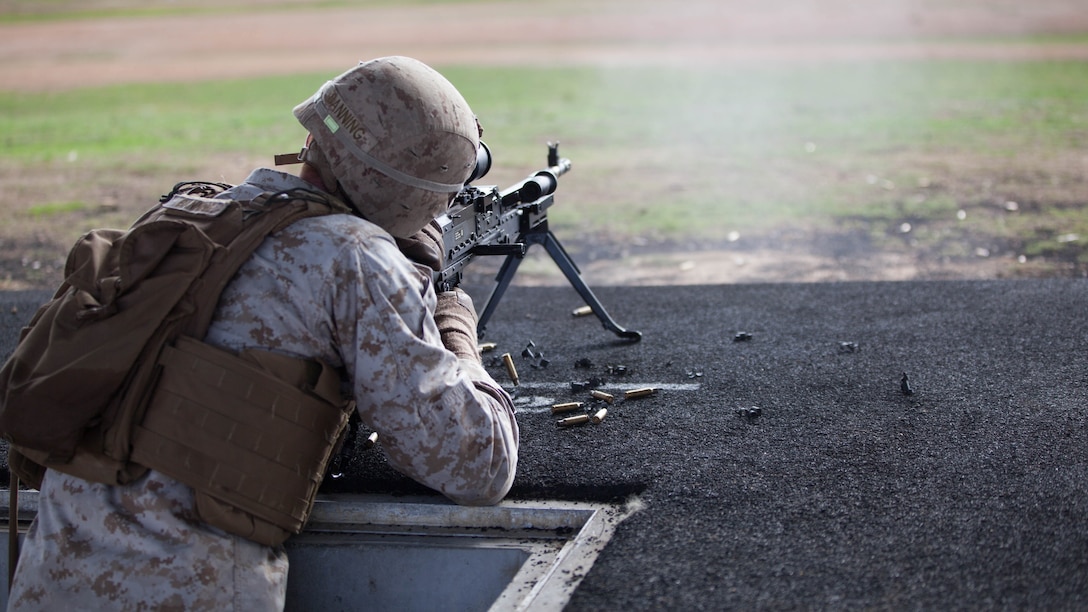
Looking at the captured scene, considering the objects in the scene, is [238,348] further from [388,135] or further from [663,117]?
[663,117]

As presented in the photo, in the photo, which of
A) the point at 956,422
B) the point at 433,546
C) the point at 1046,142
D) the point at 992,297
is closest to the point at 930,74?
the point at 1046,142

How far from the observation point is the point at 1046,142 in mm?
14469

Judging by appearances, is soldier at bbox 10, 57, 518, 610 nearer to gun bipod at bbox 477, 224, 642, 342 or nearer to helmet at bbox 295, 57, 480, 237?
helmet at bbox 295, 57, 480, 237

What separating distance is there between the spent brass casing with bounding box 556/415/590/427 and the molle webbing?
1520mm

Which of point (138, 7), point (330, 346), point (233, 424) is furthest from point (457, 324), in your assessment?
point (138, 7)

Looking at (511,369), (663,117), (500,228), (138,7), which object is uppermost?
(500,228)

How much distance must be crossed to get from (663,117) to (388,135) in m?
16.4

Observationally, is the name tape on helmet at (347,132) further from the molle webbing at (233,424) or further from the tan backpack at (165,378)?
the molle webbing at (233,424)

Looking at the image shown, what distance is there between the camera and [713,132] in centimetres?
1731

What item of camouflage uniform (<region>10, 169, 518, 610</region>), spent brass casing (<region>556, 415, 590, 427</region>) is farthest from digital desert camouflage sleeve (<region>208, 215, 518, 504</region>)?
spent brass casing (<region>556, 415, 590, 427</region>)

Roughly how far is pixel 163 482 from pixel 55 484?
1.00 ft

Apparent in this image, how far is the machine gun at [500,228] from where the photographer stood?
418 cm

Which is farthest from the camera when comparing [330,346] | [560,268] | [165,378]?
[560,268]

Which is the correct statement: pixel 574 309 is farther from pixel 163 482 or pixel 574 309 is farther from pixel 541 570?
pixel 163 482
